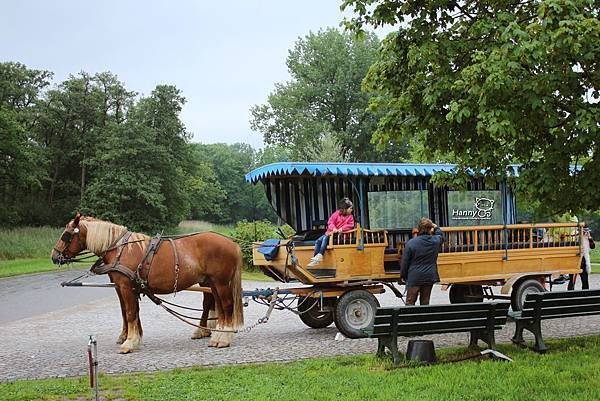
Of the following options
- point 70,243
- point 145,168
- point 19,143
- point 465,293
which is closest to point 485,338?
point 465,293

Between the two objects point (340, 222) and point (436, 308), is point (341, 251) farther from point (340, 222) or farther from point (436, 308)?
point (436, 308)

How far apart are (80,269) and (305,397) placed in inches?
1078

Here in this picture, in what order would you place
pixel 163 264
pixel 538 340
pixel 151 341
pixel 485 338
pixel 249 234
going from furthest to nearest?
pixel 249 234 < pixel 151 341 < pixel 163 264 < pixel 538 340 < pixel 485 338

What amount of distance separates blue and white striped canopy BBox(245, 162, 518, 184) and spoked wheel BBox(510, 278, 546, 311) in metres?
2.10

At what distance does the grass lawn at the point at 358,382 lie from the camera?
20.4 ft

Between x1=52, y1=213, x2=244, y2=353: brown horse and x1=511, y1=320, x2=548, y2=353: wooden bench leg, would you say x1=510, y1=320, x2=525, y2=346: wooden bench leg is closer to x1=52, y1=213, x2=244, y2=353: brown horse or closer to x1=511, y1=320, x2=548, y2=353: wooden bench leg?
x1=511, y1=320, x2=548, y2=353: wooden bench leg

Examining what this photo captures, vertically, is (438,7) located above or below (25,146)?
below

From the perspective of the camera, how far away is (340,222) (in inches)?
414

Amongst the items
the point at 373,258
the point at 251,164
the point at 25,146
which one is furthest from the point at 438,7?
the point at 251,164

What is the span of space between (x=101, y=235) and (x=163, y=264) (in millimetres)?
1053

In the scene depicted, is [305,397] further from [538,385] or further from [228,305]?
[228,305]

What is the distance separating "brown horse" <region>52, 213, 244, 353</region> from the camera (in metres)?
9.75

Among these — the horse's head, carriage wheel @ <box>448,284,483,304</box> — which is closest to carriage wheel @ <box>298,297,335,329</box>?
carriage wheel @ <box>448,284,483,304</box>

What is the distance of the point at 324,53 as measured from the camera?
56938 millimetres
